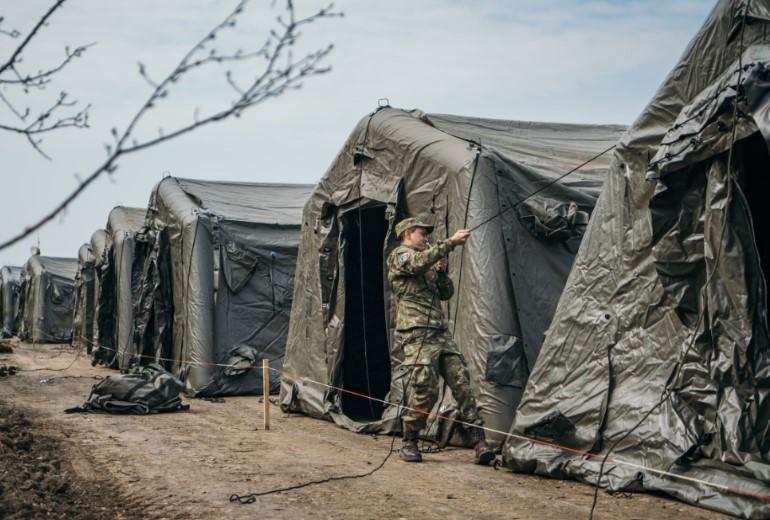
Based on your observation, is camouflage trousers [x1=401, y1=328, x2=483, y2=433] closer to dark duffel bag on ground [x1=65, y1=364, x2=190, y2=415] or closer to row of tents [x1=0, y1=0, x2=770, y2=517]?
row of tents [x1=0, y1=0, x2=770, y2=517]

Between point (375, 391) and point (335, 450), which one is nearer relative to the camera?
point (335, 450)

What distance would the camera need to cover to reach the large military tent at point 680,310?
500 centimetres

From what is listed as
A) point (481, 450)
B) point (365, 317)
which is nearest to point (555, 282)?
point (481, 450)

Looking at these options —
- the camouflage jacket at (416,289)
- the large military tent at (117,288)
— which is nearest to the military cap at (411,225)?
the camouflage jacket at (416,289)

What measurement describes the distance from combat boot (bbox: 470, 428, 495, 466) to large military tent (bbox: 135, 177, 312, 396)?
6170 mm

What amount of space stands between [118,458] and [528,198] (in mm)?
4079

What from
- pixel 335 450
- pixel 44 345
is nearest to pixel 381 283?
pixel 335 450

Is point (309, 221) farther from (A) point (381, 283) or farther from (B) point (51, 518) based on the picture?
(B) point (51, 518)

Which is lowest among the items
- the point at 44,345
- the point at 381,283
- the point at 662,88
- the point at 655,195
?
the point at 44,345

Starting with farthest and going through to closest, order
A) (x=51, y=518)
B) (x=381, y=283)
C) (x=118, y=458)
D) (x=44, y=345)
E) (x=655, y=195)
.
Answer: (x=44, y=345) → (x=381, y=283) → (x=118, y=458) → (x=655, y=195) → (x=51, y=518)

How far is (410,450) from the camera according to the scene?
A: 6984mm

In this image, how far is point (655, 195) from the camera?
5.56 m

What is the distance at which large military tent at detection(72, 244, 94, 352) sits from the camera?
2133 cm

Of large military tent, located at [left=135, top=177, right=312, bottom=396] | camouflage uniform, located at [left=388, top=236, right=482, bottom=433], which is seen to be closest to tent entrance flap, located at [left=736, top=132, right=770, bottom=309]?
camouflage uniform, located at [left=388, top=236, right=482, bottom=433]
